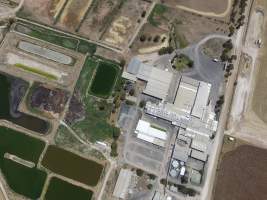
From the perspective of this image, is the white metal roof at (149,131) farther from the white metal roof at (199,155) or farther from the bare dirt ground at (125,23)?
the bare dirt ground at (125,23)

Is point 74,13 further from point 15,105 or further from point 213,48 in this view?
point 213,48

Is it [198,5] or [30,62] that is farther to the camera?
[198,5]

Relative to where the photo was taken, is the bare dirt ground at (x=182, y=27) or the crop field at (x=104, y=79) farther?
the bare dirt ground at (x=182, y=27)

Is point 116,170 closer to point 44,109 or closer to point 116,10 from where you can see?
point 44,109

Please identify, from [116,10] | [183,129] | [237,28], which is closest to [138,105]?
[183,129]

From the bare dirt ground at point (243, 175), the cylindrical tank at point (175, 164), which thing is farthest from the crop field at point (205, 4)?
the cylindrical tank at point (175, 164)

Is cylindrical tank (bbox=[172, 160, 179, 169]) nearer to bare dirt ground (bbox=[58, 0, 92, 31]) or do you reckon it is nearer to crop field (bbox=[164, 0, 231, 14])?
crop field (bbox=[164, 0, 231, 14])

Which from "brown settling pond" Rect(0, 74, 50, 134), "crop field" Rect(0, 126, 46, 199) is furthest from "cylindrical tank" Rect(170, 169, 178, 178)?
"brown settling pond" Rect(0, 74, 50, 134)
